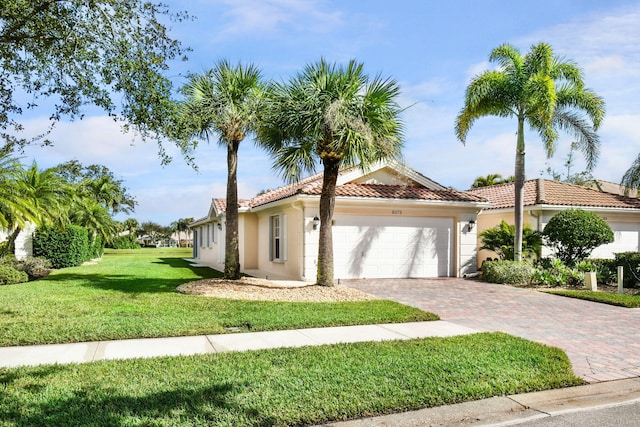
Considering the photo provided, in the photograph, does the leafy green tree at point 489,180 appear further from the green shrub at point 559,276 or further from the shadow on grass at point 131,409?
the shadow on grass at point 131,409

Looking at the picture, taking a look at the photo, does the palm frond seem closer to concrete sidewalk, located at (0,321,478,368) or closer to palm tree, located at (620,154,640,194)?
palm tree, located at (620,154,640,194)

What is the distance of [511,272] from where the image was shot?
16.1 meters

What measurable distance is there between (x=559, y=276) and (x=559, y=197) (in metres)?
5.84

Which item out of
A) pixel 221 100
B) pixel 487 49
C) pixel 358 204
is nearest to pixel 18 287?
pixel 221 100

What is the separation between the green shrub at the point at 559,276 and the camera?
15633mm

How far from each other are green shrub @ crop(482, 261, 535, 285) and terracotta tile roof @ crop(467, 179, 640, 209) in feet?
13.0

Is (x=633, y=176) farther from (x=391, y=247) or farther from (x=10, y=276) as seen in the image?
(x=10, y=276)

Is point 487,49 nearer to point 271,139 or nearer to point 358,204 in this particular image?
point 358,204

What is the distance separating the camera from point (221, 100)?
14.0m

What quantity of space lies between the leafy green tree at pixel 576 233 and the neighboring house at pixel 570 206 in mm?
1800

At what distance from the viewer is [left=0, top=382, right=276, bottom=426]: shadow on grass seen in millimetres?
4105

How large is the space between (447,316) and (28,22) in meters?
9.19

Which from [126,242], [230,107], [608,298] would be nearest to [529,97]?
[608,298]

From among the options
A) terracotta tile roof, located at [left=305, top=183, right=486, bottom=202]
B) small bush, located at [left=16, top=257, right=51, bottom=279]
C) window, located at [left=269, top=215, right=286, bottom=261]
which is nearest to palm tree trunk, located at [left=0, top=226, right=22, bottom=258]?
small bush, located at [left=16, top=257, right=51, bottom=279]
